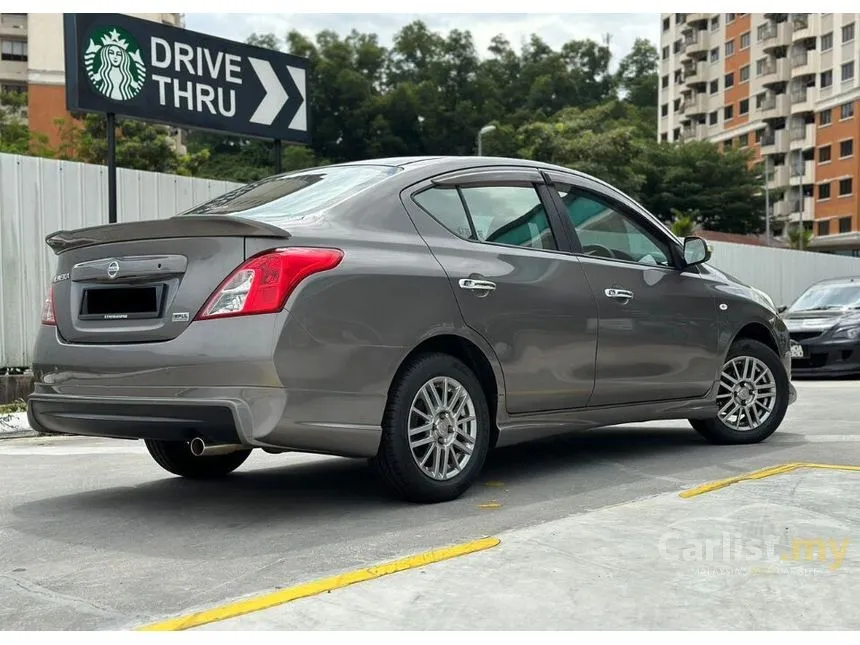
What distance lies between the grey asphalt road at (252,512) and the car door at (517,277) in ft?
1.84

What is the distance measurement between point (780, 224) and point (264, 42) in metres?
43.6

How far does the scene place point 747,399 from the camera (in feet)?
23.1

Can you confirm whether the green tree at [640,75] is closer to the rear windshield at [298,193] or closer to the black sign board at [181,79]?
the black sign board at [181,79]

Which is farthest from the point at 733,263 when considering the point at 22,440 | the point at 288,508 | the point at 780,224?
the point at 780,224

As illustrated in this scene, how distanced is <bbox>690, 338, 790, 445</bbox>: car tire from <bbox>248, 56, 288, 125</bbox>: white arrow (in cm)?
939

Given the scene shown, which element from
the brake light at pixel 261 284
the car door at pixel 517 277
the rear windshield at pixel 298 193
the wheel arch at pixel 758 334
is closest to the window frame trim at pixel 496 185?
the car door at pixel 517 277

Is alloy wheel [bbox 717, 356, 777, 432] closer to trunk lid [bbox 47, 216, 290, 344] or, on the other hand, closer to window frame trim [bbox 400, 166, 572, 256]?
window frame trim [bbox 400, 166, 572, 256]

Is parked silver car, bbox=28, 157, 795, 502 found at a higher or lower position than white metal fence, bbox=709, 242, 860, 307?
Result: lower

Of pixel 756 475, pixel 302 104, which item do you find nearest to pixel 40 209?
pixel 302 104

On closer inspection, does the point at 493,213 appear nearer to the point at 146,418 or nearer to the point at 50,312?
the point at 146,418

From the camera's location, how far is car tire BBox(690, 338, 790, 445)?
6945mm

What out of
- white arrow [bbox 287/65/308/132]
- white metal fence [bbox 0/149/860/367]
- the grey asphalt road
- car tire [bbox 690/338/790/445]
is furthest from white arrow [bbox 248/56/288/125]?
car tire [bbox 690/338/790/445]

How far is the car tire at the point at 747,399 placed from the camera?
6945 mm

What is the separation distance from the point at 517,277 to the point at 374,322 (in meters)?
1.03
